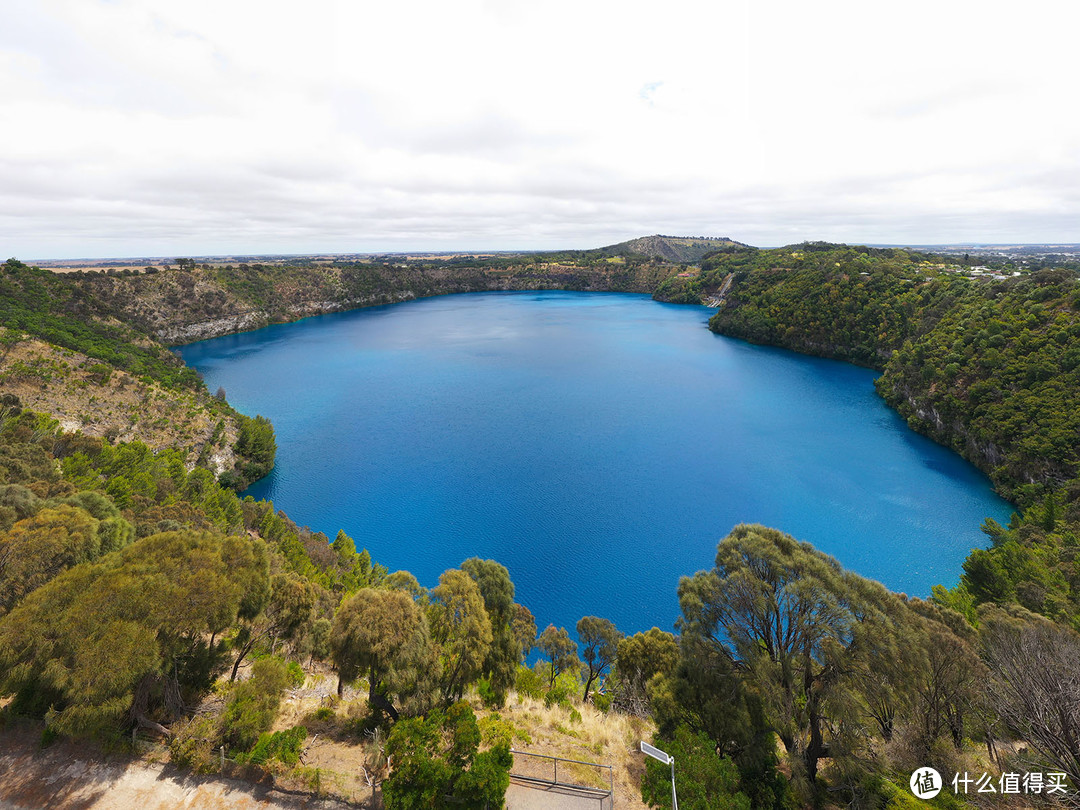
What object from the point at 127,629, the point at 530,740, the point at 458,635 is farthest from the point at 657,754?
the point at 127,629

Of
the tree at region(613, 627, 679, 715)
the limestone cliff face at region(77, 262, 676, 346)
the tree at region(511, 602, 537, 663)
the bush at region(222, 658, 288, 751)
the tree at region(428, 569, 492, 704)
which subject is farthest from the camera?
the limestone cliff face at region(77, 262, 676, 346)

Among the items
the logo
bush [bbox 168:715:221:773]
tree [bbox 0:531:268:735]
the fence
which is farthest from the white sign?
tree [bbox 0:531:268:735]

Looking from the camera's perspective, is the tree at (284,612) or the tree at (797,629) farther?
the tree at (284,612)

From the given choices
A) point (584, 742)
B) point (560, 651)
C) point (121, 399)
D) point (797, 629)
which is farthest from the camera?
point (121, 399)

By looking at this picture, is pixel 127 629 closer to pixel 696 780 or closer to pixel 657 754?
pixel 657 754

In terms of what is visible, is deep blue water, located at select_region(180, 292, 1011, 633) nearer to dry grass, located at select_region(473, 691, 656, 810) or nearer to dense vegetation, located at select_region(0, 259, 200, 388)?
dense vegetation, located at select_region(0, 259, 200, 388)

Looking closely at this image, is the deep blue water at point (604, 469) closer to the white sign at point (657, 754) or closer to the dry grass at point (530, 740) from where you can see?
the dry grass at point (530, 740)

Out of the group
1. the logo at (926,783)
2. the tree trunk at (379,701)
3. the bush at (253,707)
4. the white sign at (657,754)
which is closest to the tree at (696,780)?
the white sign at (657,754)
